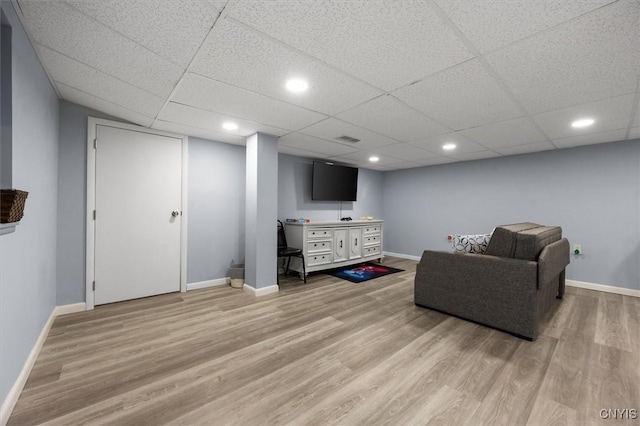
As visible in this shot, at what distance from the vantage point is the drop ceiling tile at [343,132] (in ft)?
10.0

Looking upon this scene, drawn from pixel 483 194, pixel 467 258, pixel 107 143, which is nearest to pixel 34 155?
pixel 107 143

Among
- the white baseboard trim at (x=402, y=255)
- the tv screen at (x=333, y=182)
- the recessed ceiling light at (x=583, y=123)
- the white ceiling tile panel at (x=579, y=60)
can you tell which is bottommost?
the white baseboard trim at (x=402, y=255)

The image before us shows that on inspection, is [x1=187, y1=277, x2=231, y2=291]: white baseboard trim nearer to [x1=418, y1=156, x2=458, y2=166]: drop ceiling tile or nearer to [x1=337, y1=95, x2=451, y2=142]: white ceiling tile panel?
[x1=337, y1=95, x2=451, y2=142]: white ceiling tile panel

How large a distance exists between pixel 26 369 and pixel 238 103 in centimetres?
248

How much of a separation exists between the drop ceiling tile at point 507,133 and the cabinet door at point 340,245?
2.45 m

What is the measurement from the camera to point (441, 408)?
1.46 m

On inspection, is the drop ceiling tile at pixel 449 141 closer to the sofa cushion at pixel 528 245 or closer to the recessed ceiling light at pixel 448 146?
the recessed ceiling light at pixel 448 146

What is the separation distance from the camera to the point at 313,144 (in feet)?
13.1

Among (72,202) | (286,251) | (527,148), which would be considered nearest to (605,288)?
(527,148)

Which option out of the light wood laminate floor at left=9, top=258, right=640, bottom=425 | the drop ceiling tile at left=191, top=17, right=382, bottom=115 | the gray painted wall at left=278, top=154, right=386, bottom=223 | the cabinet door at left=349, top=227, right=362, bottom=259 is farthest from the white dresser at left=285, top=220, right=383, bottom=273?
the drop ceiling tile at left=191, top=17, right=382, bottom=115

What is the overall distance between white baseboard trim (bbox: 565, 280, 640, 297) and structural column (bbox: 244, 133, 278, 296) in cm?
452

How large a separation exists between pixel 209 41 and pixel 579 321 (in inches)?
162

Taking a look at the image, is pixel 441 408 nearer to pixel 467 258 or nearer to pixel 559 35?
pixel 467 258

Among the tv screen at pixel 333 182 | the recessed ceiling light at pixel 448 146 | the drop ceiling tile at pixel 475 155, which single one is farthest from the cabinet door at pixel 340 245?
the drop ceiling tile at pixel 475 155
